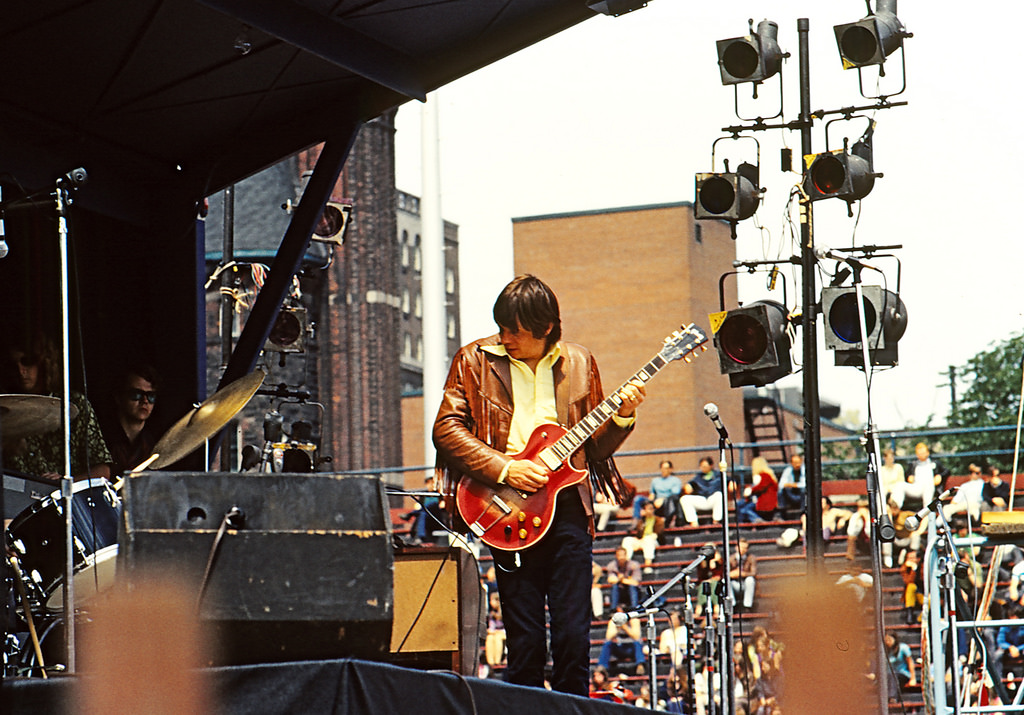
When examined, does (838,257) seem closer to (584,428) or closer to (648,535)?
(584,428)

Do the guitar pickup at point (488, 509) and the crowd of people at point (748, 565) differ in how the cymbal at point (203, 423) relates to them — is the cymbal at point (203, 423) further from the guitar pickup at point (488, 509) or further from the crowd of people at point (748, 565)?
the crowd of people at point (748, 565)

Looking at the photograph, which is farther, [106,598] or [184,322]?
[184,322]

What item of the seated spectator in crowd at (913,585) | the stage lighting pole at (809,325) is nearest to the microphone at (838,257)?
the stage lighting pole at (809,325)

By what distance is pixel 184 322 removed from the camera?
9.59 meters

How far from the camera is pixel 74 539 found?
6.06m

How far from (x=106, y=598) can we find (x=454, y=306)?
86.8m

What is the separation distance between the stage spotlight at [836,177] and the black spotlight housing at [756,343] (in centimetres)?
82

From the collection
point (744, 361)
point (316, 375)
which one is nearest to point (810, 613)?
point (744, 361)

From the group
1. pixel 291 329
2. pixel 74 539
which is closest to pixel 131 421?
pixel 74 539

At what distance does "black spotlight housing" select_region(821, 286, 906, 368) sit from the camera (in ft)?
30.0

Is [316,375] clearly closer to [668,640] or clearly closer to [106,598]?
[668,640]

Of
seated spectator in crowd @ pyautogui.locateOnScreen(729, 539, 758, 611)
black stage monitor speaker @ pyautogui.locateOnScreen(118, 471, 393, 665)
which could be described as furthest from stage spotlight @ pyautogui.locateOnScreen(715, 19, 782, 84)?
seated spectator in crowd @ pyautogui.locateOnScreen(729, 539, 758, 611)

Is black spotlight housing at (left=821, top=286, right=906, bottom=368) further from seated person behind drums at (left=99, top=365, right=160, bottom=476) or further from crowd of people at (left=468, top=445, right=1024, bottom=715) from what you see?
crowd of people at (left=468, top=445, right=1024, bottom=715)

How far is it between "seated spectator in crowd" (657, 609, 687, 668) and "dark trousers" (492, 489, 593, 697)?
1087 centimetres
